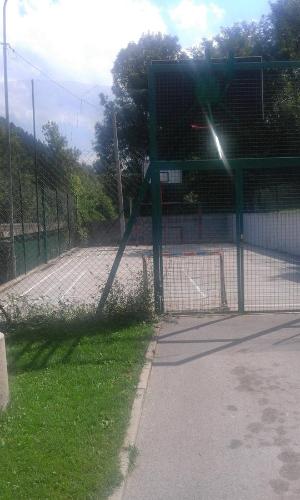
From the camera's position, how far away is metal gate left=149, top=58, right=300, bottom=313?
9047 mm

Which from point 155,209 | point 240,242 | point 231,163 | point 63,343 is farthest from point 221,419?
point 231,163

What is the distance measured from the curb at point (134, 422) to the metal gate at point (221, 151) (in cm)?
259

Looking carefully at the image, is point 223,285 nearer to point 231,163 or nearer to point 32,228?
point 231,163

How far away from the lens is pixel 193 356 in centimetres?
700

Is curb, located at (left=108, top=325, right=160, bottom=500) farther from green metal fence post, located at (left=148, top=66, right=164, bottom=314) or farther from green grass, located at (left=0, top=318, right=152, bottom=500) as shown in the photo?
green metal fence post, located at (left=148, top=66, right=164, bottom=314)

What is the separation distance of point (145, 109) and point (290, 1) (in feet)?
101

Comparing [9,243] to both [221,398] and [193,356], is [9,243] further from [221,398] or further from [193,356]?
[221,398]

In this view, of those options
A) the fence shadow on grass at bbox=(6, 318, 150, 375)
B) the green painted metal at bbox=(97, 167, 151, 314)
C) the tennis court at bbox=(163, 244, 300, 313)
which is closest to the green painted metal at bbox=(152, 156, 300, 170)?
the green painted metal at bbox=(97, 167, 151, 314)

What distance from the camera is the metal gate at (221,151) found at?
29.7ft

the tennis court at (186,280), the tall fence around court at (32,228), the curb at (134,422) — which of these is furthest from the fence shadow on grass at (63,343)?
the tall fence around court at (32,228)

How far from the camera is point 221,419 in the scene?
5.02 meters

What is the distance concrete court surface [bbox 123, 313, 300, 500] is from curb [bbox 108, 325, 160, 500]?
0.17 ft

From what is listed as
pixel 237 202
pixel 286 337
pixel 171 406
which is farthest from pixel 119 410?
pixel 237 202

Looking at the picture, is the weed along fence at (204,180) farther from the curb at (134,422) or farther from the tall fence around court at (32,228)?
the tall fence around court at (32,228)
